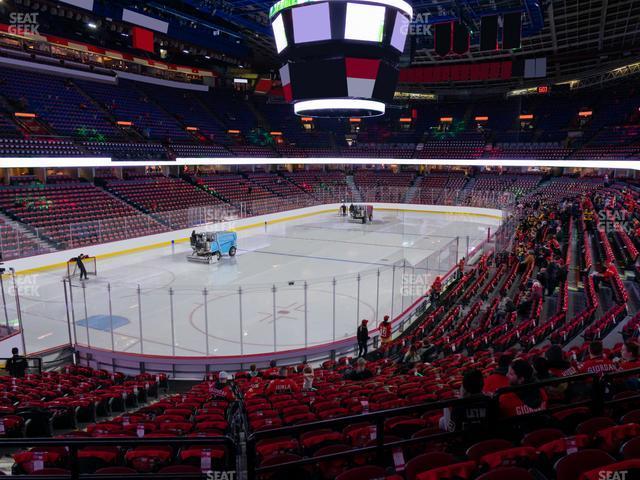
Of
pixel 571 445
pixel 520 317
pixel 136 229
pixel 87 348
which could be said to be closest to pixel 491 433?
pixel 571 445

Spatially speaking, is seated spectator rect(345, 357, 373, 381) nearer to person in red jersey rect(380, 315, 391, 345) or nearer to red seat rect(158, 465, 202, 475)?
person in red jersey rect(380, 315, 391, 345)

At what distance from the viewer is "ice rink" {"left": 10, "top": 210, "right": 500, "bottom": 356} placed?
12.4 meters

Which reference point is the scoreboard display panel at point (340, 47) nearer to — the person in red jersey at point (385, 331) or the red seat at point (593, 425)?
the person in red jersey at point (385, 331)

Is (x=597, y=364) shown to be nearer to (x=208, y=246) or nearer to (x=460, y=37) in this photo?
(x=460, y=37)

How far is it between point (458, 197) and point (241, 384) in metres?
37.0

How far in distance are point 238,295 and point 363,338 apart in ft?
20.6

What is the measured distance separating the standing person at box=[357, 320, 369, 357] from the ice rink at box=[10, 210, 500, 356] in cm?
83

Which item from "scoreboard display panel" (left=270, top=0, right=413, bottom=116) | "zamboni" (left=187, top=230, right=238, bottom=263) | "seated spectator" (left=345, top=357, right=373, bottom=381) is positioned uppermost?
"scoreboard display panel" (left=270, top=0, right=413, bottom=116)

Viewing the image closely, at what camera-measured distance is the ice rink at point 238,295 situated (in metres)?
12.4

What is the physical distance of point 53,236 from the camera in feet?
72.1

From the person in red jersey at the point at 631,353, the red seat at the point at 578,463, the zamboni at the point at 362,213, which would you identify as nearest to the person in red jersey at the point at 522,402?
the red seat at the point at 578,463

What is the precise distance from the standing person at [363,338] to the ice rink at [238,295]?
2.73ft

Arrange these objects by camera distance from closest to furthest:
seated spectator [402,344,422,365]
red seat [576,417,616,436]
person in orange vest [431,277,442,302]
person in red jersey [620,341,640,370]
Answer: red seat [576,417,616,436]
person in red jersey [620,341,640,370]
seated spectator [402,344,422,365]
person in orange vest [431,277,442,302]

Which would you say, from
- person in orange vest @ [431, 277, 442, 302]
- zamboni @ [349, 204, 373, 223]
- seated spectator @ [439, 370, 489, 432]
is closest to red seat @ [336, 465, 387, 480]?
seated spectator @ [439, 370, 489, 432]
